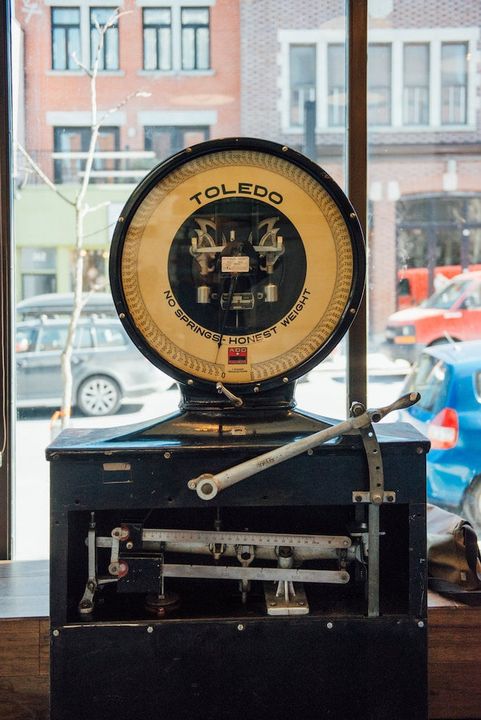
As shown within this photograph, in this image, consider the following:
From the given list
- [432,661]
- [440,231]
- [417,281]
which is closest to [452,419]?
[417,281]

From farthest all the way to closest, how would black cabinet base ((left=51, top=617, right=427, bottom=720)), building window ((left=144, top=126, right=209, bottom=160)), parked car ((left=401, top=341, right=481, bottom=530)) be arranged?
parked car ((left=401, top=341, right=481, bottom=530)), building window ((left=144, top=126, right=209, bottom=160)), black cabinet base ((left=51, top=617, right=427, bottom=720))

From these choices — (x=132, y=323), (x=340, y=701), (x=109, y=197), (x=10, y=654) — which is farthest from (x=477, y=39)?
(x=10, y=654)

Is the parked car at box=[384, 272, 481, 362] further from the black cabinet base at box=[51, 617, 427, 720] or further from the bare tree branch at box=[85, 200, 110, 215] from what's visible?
the black cabinet base at box=[51, 617, 427, 720]

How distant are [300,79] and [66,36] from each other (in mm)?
715

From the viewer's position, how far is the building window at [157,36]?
247 centimetres

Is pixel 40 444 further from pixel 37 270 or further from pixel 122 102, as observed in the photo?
pixel 122 102

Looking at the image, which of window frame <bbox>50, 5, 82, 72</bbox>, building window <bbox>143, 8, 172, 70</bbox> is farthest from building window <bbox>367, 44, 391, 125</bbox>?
window frame <bbox>50, 5, 82, 72</bbox>

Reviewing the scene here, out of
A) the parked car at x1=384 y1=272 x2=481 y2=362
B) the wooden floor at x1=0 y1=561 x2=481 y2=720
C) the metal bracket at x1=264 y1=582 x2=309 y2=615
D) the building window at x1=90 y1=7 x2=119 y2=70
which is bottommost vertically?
the wooden floor at x1=0 y1=561 x2=481 y2=720

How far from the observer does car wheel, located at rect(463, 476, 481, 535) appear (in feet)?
8.46

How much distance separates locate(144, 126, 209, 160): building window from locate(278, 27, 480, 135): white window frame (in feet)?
0.93

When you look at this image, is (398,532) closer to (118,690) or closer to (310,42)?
(118,690)

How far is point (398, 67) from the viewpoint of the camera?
2.48m

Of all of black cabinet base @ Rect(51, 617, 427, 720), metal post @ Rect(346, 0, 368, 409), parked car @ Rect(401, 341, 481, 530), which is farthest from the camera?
parked car @ Rect(401, 341, 481, 530)

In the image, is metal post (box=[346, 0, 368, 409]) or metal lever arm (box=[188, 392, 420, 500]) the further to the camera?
metal post (box=[346, 0, 368, 409])
